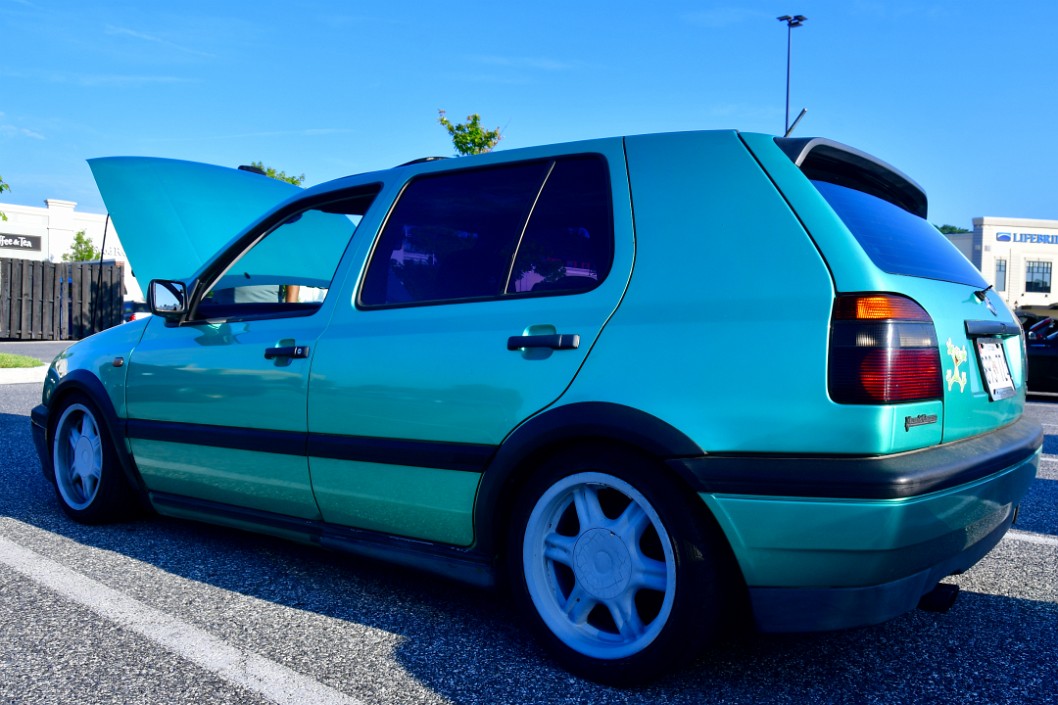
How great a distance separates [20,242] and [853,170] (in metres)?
54.9

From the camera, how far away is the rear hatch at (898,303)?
7.08 ft

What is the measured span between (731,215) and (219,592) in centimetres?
228

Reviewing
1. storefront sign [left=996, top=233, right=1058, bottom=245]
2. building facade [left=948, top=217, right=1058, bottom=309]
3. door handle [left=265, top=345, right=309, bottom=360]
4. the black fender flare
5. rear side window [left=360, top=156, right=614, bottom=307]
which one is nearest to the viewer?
the black fender flare

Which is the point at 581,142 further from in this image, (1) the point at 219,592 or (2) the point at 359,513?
(1) the point at 219,592

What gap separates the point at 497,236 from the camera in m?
2.92

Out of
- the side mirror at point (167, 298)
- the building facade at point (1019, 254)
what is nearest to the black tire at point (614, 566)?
the side mirror at point (167, 298)

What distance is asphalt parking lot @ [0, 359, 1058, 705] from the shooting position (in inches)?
93.7

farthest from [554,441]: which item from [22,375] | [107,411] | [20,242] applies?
[20,242]

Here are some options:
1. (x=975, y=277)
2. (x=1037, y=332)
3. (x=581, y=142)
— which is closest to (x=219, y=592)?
(x=581, y=142)

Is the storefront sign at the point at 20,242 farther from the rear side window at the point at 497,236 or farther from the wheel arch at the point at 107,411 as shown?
the rear side window at the point at 497,236

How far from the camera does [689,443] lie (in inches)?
88.7

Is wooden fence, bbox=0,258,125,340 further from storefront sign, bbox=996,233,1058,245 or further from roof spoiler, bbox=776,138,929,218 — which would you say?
storefront sign, bbox=996,233,1058,245

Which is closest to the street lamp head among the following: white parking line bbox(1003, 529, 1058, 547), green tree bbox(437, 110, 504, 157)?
green tree bbox(437, 110, 504, 157)

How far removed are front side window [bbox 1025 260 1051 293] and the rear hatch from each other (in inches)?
2444
